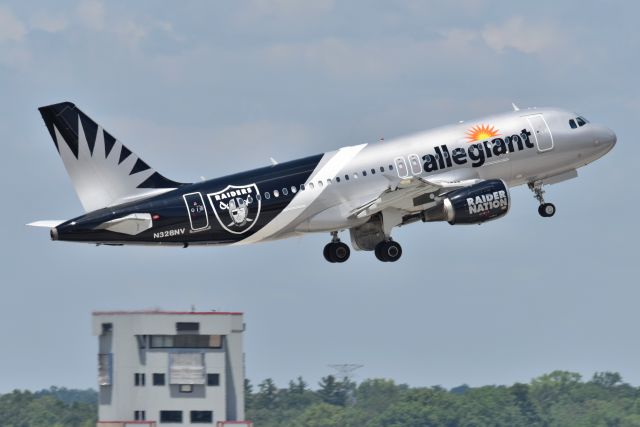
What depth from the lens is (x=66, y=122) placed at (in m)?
79.9

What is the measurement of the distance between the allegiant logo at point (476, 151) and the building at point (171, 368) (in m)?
43.4

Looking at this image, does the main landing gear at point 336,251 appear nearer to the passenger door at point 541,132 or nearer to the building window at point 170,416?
the passenger door at point 541,132

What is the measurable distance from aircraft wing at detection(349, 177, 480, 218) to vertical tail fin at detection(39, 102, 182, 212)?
1059cm

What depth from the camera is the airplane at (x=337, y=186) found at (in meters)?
80.0

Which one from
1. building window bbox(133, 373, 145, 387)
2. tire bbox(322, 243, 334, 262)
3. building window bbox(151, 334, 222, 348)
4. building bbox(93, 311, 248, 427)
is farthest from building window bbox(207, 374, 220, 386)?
tire bbox(322, 243, 334, 262)

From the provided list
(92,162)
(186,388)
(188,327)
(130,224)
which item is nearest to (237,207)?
(130,224)

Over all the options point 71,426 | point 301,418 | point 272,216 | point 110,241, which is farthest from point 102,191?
point 301,418

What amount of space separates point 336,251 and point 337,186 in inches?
213

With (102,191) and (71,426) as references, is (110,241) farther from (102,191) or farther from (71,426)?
(71,426)

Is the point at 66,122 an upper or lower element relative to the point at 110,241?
upper

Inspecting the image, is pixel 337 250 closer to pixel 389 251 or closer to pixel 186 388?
pixel 389 251

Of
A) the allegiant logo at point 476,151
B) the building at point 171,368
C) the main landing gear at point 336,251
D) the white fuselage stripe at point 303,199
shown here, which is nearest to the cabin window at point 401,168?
the allegiant logo at point 476,151

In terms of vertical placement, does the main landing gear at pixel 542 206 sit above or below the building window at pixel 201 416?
above

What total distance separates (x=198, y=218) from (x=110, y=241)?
4.37m
